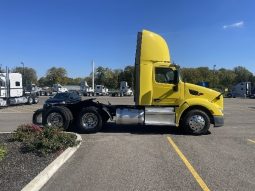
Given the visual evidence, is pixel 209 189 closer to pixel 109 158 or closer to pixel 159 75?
pixel 109 158

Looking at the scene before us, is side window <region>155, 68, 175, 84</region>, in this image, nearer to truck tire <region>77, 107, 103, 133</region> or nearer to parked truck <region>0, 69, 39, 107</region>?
truck tire <region>77, 107, 103, 133</region>

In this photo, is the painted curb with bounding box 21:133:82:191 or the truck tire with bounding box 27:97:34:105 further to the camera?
the truck tire with bounding box 27:97:34:105

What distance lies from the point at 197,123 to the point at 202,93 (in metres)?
1.23

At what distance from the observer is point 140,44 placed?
16594 millimetres

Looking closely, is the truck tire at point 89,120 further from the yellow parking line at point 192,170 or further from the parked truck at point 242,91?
the parked truck at point 242,91

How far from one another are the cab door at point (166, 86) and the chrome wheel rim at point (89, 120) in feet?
8.24

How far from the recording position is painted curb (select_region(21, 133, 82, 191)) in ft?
24.4

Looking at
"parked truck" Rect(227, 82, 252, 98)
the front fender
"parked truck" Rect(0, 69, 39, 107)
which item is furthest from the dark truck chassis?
"parked truck" Rect(227, 82, 252, 98)

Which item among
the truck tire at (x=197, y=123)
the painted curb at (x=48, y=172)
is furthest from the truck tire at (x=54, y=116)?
the painted curb at (x=48, y=172)

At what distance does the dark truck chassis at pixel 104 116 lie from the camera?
16219mm

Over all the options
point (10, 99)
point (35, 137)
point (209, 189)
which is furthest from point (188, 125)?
point (10, 99)

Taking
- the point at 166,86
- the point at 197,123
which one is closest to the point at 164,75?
the point at 166,86

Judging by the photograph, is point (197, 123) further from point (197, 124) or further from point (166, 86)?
point (166, 86)

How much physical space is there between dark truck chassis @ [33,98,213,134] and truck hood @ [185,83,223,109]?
0.59 meters
